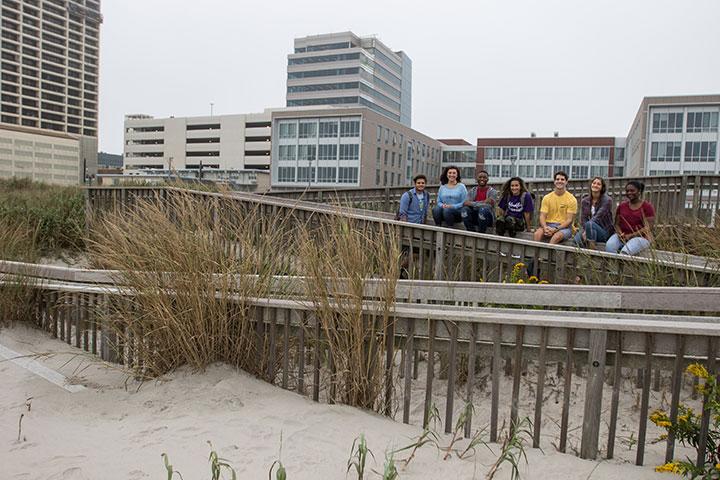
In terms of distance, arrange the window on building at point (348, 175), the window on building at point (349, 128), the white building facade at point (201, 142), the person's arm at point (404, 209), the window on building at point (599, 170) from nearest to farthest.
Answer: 1. the person's arm at point (404, 209)
2. the window on building at point (349, 128)
3. the window on building at point (348, 175)
4. the window on building at point (599, 170)
5. the white building facade at point (201, 142)

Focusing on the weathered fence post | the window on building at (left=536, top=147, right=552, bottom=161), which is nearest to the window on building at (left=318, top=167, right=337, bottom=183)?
the window on building at (left=536, top=147, right=552, bottom=161)

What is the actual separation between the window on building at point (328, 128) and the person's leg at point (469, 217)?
6838cm

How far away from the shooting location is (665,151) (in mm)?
56500

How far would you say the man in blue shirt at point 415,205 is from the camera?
8320 millimetres

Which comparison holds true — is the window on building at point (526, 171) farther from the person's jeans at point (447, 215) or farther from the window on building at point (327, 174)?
the person's jeans at point (447, 215)

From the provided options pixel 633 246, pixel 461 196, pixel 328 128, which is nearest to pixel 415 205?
pixel 461 196

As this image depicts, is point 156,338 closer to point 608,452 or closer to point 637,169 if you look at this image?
point 608,452

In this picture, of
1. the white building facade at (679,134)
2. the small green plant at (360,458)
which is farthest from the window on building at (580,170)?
the small green plant at (360,458)

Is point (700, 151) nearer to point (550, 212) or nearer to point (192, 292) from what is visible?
point (550, 212)

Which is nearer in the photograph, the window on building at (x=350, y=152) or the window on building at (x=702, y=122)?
the window on building at (x=702, y=122)

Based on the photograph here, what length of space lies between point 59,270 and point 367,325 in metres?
3.59

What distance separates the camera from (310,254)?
4133 mm

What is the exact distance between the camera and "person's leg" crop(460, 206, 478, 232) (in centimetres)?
833

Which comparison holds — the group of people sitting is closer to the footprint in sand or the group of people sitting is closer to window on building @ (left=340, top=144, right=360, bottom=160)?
the footprint in sand
